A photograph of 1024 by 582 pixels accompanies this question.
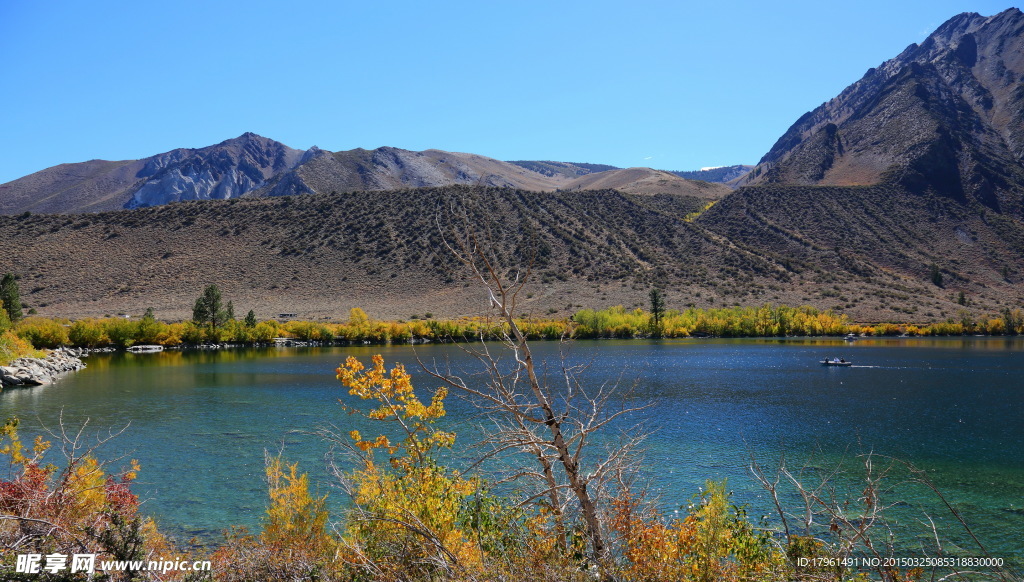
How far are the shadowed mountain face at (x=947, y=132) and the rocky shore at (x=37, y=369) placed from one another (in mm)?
115910

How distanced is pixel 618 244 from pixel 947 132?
245 feet

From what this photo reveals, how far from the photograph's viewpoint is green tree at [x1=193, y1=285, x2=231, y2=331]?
2387 inches

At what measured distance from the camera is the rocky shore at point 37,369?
108 ft

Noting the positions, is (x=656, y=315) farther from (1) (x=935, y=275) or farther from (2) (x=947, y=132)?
(2) (x=947, y=132)

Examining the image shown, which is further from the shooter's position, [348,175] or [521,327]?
[348,175]

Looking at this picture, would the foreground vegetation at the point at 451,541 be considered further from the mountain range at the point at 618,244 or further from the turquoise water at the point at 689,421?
the mountain range at the point at 618,244

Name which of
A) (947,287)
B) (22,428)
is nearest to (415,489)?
(22,428)

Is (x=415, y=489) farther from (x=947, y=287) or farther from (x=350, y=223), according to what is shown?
(x=947, y=287)

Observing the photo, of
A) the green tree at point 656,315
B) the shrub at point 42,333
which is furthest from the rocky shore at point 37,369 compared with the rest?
the green tree at point 656,315

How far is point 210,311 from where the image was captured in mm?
62406

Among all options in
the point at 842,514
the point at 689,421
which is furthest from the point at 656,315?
the point at 842,514

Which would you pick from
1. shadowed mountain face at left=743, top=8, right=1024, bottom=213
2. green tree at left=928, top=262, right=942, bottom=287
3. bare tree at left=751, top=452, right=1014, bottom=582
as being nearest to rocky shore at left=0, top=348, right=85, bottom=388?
bare tree at left=751, top=452, right=1014, bottom=582

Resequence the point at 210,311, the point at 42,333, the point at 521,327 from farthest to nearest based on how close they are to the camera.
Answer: the point at 210,311 < the point at 521,327 < the point at 42,333

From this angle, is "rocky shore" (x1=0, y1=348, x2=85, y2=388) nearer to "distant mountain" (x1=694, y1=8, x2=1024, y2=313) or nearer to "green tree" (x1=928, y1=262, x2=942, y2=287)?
"distant mountain" (x1=694, y1=8, x2=1024, y2=313)
